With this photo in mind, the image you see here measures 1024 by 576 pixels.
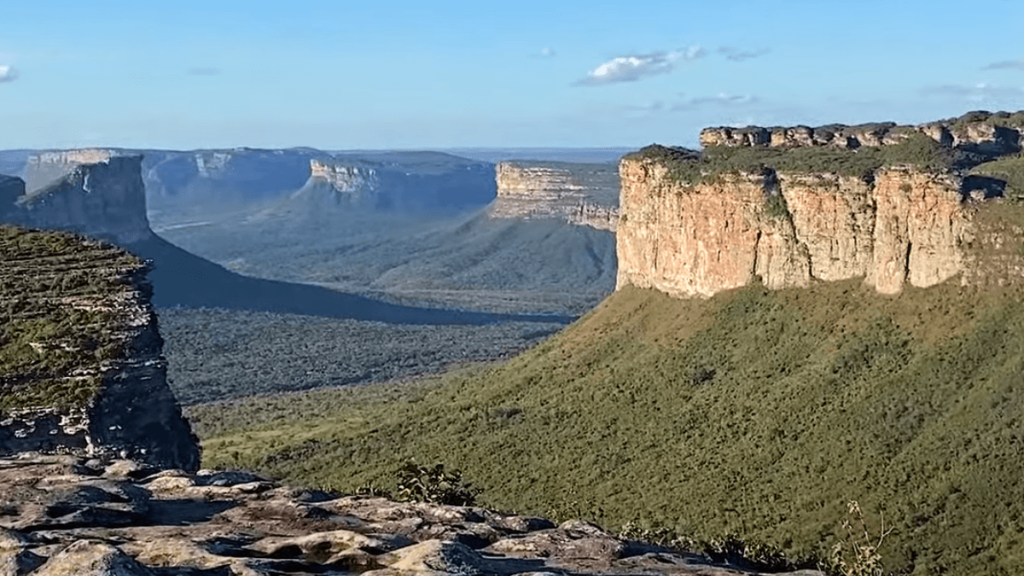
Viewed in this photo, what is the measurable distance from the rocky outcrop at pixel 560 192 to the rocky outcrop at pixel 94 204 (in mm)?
59730

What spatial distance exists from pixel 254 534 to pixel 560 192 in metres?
168

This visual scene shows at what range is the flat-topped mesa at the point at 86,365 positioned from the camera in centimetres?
3031

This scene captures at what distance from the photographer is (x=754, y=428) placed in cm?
4919

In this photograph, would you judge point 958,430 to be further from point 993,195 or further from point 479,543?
point 479,543

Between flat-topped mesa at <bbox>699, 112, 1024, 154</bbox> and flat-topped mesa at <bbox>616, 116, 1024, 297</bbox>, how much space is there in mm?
197

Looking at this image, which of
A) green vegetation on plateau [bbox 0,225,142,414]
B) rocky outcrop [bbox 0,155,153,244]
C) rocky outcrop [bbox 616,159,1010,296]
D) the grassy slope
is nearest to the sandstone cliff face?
rocky outcrop [bbox 616,159,1010,296]

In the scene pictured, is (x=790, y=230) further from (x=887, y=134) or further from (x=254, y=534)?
(x=254, y=534)

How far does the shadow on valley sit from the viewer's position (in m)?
132

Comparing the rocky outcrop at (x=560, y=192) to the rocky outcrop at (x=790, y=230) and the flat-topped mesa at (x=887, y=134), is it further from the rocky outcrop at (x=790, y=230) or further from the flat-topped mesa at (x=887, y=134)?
the rocky outcrop at (x=790, y=230)

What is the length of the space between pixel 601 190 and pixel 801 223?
127 metres

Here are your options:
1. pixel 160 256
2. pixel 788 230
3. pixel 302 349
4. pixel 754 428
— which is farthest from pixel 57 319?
pixel 160 256

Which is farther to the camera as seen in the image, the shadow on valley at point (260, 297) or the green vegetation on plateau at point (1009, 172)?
the shadow on valley at point (260, 297)

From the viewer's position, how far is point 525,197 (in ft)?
629

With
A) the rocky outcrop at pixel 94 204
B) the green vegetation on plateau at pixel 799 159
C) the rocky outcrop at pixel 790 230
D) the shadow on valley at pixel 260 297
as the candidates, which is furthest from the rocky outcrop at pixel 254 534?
the shadow on valley at pixel 260 297
